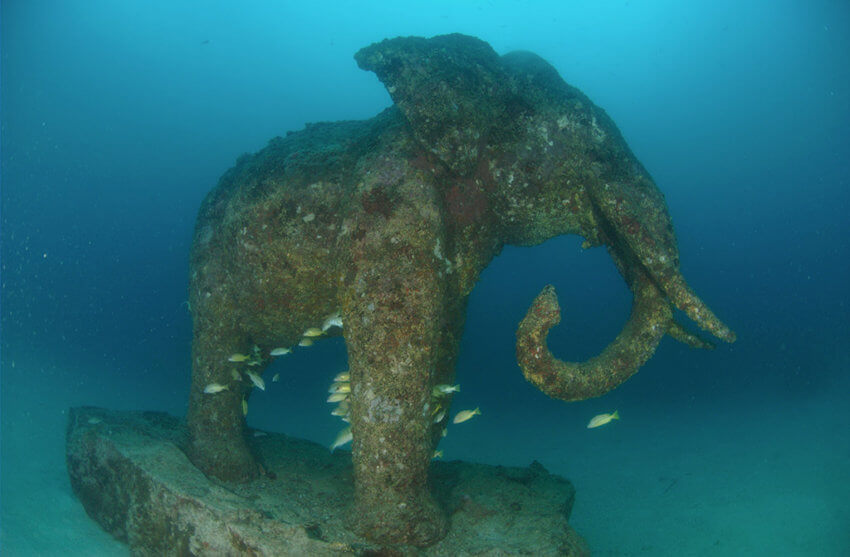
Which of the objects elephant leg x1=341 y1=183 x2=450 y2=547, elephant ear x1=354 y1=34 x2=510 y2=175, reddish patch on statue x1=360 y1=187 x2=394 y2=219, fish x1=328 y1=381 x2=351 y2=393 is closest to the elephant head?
elephant ear x1=354 y1=34 x2=510 y2=175

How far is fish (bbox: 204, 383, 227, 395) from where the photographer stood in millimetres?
5391

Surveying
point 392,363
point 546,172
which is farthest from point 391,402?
point 546,172

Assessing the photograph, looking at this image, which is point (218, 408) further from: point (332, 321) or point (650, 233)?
point (650, 233)

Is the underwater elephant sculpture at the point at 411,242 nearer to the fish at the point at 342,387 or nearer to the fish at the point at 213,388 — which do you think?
the fish at the point at 213,388

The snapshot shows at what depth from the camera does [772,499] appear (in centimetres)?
959

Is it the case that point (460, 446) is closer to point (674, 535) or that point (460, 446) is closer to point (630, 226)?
point (674, 535)

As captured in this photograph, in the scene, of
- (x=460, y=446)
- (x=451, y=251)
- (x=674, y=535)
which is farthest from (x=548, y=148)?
(x=460, y=446)

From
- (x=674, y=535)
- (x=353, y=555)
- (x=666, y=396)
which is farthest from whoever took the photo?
(x=666, y=396)

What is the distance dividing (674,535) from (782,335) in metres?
24.9

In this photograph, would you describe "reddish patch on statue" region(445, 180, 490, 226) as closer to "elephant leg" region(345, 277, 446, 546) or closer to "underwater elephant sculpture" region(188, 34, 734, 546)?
"underwater elephant sculpture" region(188, 34, 734, 546)

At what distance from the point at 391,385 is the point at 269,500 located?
1.96 m

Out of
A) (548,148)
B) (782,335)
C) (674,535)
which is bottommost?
(782,335)

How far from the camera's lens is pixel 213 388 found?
5391mm

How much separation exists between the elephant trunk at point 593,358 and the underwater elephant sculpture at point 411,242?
2 cm
